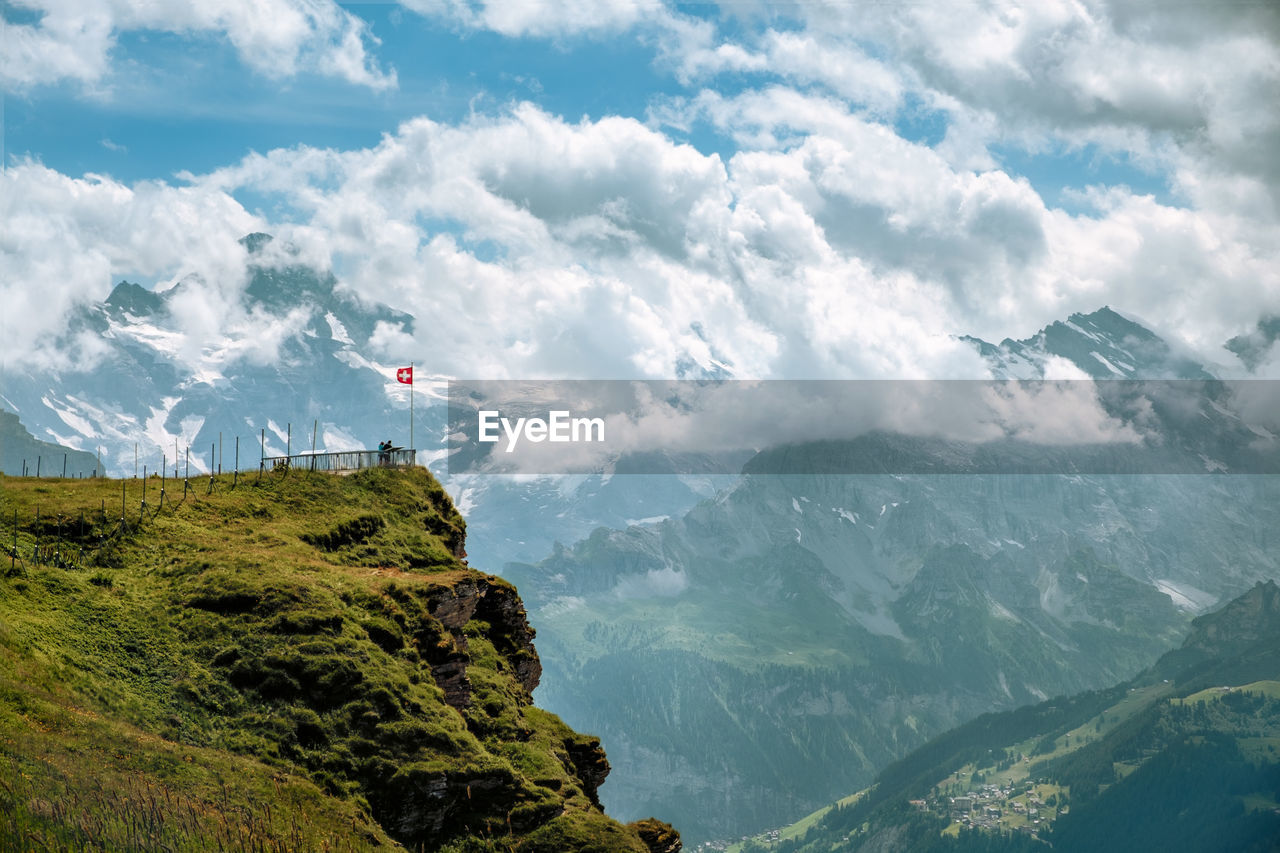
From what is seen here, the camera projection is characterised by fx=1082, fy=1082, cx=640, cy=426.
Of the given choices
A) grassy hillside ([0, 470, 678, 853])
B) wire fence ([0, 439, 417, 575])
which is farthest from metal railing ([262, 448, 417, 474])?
grassy hillside ([0, 470, 678, 853])

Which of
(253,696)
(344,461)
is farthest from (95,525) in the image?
(344,461)

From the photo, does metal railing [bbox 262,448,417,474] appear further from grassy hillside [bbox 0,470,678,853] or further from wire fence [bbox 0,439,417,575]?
grassy hillside [bbox 0,470,678,853]

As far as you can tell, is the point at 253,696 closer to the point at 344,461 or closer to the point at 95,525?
the point at 95,525

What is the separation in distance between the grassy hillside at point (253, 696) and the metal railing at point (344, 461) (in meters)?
8.92

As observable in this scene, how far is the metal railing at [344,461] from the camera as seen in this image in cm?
11075

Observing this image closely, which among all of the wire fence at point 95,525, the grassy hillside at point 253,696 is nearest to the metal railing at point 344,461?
the wire fence at point 95,525

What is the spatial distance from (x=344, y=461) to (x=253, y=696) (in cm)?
4548

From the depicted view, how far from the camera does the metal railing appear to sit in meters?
111

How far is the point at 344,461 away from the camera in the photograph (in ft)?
386

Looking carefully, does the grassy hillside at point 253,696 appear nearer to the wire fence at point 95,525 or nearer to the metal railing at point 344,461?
the wire fence at point 95,525

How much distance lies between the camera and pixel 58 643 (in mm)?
72812

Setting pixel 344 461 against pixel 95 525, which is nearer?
pixel 95 525

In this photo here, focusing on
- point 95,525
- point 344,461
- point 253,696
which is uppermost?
point 344,461

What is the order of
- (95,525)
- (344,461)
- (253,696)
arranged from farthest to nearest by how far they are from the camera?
(344,461) → (95,525) → (253,696)
